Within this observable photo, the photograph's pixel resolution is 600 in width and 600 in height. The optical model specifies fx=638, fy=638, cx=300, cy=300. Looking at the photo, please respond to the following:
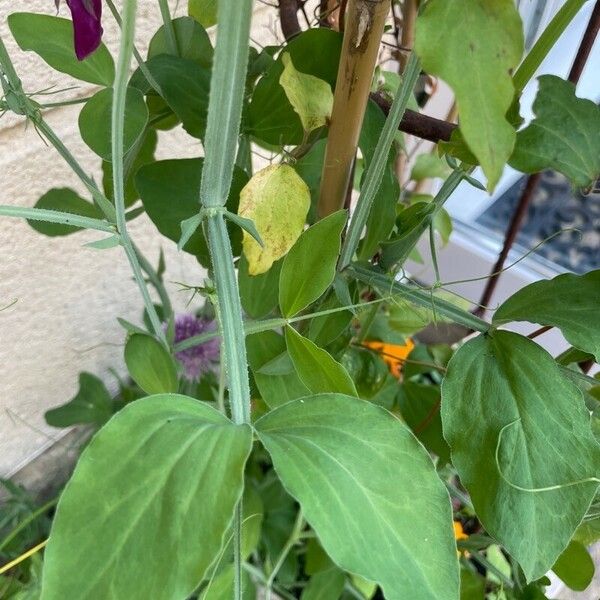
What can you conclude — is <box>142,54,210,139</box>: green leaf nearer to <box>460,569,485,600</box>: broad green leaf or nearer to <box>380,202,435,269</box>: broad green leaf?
<box>380,202,435,269</box>: broad green leaf

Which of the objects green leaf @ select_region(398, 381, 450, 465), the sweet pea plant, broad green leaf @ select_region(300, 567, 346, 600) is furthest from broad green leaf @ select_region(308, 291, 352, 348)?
broad green leaf @ select_region(300, 567, 346, 600)

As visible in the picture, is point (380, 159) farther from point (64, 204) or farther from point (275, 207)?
point (64, 204)

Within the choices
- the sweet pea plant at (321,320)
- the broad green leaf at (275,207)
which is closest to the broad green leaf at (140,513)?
the sweet pea plant at (321,320)

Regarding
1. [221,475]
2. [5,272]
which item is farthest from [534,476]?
[5,272]

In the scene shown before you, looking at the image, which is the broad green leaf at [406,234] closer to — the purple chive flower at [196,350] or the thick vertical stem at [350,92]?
the thick vertical stem at [350,92]

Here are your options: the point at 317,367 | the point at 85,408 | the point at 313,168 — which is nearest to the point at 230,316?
the point at 317,367
